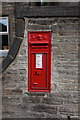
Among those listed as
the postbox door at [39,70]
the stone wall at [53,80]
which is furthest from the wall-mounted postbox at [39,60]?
the stone wall at [53,80]

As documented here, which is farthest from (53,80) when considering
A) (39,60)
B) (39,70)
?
→ (39,60)

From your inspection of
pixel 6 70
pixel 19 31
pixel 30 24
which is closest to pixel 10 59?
pixel 6 70

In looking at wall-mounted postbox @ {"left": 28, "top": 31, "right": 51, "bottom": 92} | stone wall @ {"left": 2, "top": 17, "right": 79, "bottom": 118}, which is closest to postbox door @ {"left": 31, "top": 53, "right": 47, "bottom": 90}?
wall-mounted postbox @ {"left": 28, "top": 31, "right": 51, "bottom": 92}

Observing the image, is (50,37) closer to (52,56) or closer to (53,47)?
(53,47)

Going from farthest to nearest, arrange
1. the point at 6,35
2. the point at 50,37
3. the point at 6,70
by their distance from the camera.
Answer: the point at 6,35 → the point at 6,70 → the point at 50,37

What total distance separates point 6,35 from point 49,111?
3.06 metres

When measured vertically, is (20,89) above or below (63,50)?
below

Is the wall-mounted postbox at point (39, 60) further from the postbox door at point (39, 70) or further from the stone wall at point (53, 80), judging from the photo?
the stone wall at point (53, 80)

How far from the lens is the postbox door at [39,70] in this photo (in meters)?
2.97

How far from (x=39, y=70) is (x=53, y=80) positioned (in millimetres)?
465

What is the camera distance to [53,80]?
3021mm

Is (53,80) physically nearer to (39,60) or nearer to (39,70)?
(39,70)

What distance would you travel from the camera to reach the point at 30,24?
298cm

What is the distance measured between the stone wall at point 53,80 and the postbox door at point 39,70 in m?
0.19
